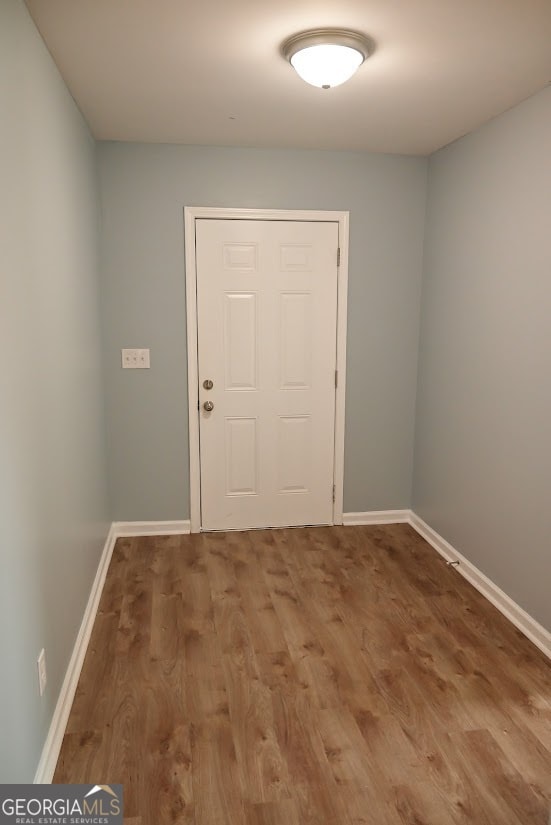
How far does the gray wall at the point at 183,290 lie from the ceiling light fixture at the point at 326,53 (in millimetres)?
1473

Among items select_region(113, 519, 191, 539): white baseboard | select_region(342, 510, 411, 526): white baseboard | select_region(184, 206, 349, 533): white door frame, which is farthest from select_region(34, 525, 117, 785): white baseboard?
select_region(342, 510, 411, 526): white baseboard

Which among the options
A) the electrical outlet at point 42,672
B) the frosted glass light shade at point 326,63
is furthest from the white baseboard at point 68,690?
the frosted glass light shade at point 326,63

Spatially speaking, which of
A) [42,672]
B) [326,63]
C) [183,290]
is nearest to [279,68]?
[326,63]

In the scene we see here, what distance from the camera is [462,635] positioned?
113 inches

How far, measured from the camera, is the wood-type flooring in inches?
76.0

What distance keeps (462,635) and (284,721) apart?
1.04 m

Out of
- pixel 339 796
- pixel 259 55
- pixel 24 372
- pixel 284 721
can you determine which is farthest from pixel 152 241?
pixel 339 796

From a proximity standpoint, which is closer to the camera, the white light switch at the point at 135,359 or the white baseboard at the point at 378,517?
the white light switch at the point at 135,359

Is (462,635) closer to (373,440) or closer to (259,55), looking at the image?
(373,440)

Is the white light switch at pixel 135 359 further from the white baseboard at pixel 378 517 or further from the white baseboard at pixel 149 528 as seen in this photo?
the white baseboard at pixel 378 517

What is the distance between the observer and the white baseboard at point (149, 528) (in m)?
4.05

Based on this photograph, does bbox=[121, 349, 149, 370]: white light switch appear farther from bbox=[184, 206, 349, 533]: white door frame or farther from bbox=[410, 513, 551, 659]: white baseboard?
bbox=[410, 513, 551, 659]: white baseboard

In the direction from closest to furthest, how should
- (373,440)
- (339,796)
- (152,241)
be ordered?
(339,796), (152,241), (373,440)

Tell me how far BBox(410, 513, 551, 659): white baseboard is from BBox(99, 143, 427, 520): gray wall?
1.82ft
